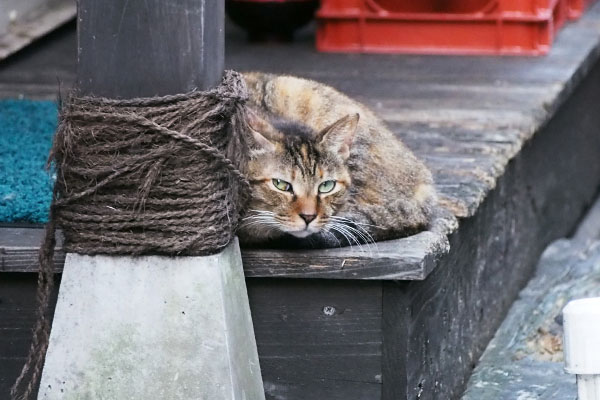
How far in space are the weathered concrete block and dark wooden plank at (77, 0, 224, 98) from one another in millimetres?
386

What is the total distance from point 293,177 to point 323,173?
3.2 inches

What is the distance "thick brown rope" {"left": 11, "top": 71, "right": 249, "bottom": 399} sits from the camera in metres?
2.66

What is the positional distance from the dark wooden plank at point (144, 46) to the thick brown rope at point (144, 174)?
34 millimetres

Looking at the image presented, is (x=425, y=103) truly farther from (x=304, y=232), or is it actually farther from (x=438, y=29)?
(x=304, y=232)

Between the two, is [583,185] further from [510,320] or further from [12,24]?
[12,24]

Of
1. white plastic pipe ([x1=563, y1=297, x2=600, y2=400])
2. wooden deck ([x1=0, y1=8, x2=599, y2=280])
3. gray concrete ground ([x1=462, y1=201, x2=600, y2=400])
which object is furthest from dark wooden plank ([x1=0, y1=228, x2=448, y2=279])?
gray concrete ground ([x1=462, y1=201, x2=600, y2=400])

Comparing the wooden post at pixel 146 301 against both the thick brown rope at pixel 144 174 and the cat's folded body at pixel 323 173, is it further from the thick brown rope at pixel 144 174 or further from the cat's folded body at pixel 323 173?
the cat's folded body at pixel 323 173

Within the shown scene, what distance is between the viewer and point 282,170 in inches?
115

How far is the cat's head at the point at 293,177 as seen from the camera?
9.62 feet

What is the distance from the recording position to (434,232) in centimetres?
328

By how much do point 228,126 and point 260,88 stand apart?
1.75ft

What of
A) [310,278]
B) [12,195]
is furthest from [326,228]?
[12,195]

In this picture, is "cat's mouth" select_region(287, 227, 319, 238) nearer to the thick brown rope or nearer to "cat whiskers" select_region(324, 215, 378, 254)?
"cat whiskers" select_region(324, 215, 378, 254)

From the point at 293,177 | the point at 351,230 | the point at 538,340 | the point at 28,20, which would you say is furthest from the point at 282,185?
the point at 28,20
